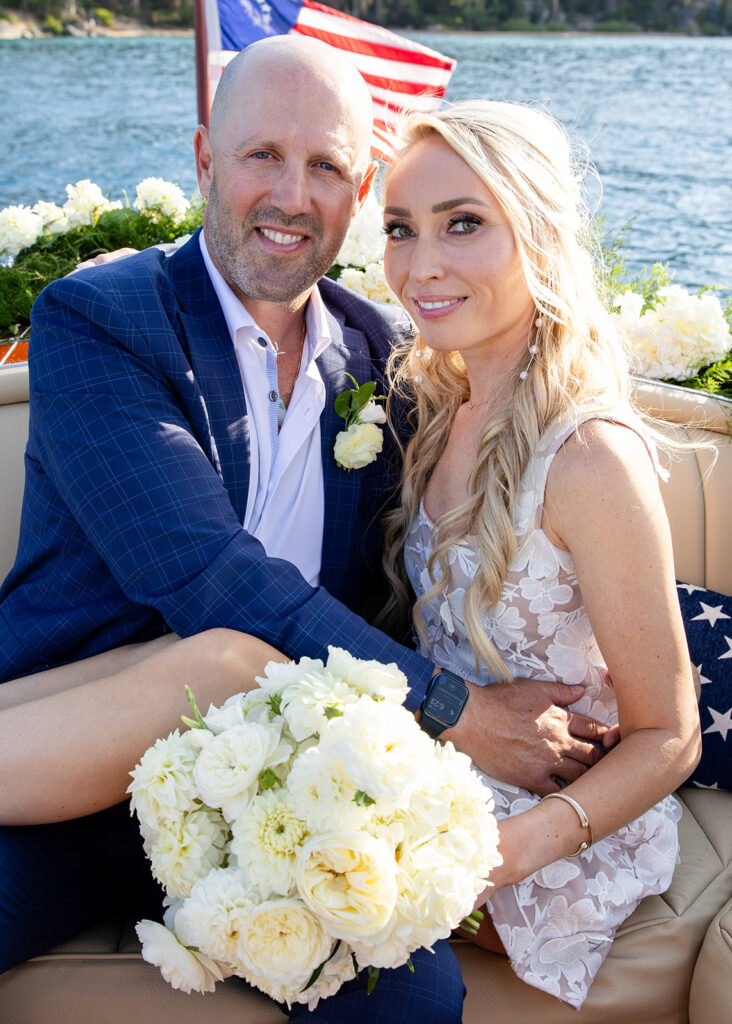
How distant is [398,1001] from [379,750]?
0.63 meters

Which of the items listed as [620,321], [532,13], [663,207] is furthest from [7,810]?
[532,13]

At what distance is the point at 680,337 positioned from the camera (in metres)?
2.68

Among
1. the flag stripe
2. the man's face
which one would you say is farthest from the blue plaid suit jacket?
the flag stripe

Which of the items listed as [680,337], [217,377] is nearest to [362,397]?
[217,377]

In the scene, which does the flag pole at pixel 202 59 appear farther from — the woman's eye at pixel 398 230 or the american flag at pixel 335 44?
the woman's eye at pixel 398 230

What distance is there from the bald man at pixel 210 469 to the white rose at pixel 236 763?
40 cm

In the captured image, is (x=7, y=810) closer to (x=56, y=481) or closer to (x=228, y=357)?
(x=56, y=481)

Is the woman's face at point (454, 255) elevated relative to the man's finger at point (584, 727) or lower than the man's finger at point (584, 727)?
elevated

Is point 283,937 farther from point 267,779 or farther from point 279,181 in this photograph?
point 279,181

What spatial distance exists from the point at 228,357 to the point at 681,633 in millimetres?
1171

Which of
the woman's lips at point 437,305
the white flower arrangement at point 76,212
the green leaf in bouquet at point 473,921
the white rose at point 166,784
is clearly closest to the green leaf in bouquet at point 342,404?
the woman's lips at point 437,305

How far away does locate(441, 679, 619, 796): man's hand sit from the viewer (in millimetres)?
1827

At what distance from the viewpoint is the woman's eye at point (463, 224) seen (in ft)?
6.25

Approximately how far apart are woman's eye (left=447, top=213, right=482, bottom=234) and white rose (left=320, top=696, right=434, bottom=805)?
1109 millimetres
